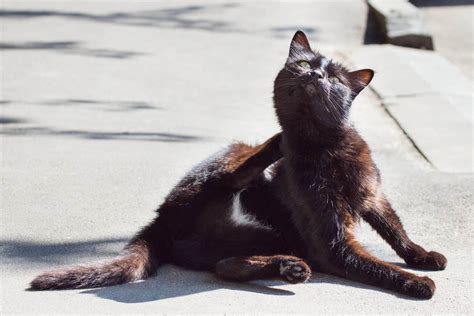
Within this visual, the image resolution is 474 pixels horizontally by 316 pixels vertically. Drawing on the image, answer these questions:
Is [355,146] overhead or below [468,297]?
overhead

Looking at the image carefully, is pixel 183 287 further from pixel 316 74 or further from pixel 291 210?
pixel 316 74

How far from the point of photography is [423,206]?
627 centimetres

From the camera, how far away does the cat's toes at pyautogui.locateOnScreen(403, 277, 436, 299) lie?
4.42m

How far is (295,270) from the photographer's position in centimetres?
441

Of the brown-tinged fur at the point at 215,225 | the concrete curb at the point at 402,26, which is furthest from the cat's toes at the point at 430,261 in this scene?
the concrete curb at the point at 402,26

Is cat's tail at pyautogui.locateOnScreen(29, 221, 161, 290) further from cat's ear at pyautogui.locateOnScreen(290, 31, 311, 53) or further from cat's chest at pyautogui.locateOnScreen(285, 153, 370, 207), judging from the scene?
cat's ear at pyautogui.locateOnScreen(290, 31, 311, 53)

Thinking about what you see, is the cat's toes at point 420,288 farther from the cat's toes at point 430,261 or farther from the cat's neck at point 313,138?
the cat's neck at point 313,138

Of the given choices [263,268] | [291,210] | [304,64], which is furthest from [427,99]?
[263,268]

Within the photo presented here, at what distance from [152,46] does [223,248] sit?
6.18m

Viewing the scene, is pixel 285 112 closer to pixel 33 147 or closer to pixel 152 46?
pixel 33 147

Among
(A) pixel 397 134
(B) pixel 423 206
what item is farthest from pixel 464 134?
(B) pixel 423 206

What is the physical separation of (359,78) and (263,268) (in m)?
1.14

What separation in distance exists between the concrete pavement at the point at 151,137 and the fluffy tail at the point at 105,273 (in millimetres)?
72

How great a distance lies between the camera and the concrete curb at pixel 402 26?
11.0 m
